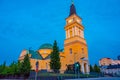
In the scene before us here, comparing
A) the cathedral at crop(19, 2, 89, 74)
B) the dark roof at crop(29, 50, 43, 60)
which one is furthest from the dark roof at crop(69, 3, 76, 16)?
the dark roof at crop(29, 50, 43, 60)

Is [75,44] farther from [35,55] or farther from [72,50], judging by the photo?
[35,55]

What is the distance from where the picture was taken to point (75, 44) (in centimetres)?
5794

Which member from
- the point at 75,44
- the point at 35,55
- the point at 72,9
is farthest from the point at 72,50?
the point at 72,9

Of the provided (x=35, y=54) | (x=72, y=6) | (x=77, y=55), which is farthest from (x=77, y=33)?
(x=35, y=54)

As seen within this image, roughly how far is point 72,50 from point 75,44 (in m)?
2.60

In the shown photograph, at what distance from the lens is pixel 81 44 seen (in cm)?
5909

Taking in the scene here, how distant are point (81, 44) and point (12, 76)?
31.5 m

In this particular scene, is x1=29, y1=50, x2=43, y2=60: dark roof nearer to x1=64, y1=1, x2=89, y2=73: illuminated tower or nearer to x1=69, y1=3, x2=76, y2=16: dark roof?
x1=64, y1=1, x2=89, y2=73: illuminated tower

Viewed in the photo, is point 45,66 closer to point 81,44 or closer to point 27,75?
point 81,44

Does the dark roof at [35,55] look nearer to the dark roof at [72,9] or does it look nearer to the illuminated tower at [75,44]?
the illuminated tower at [75,44]

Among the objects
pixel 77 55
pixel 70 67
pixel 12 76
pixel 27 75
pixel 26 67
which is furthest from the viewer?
pixel 77 55

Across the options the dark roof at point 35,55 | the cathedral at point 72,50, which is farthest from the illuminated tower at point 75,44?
the dark roof at point 35,55

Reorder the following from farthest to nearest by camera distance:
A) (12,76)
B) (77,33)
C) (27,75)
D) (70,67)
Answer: (77,33) < (70,67) < (12,76) < (27,75)

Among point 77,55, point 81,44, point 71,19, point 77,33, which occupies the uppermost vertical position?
point 71,19
